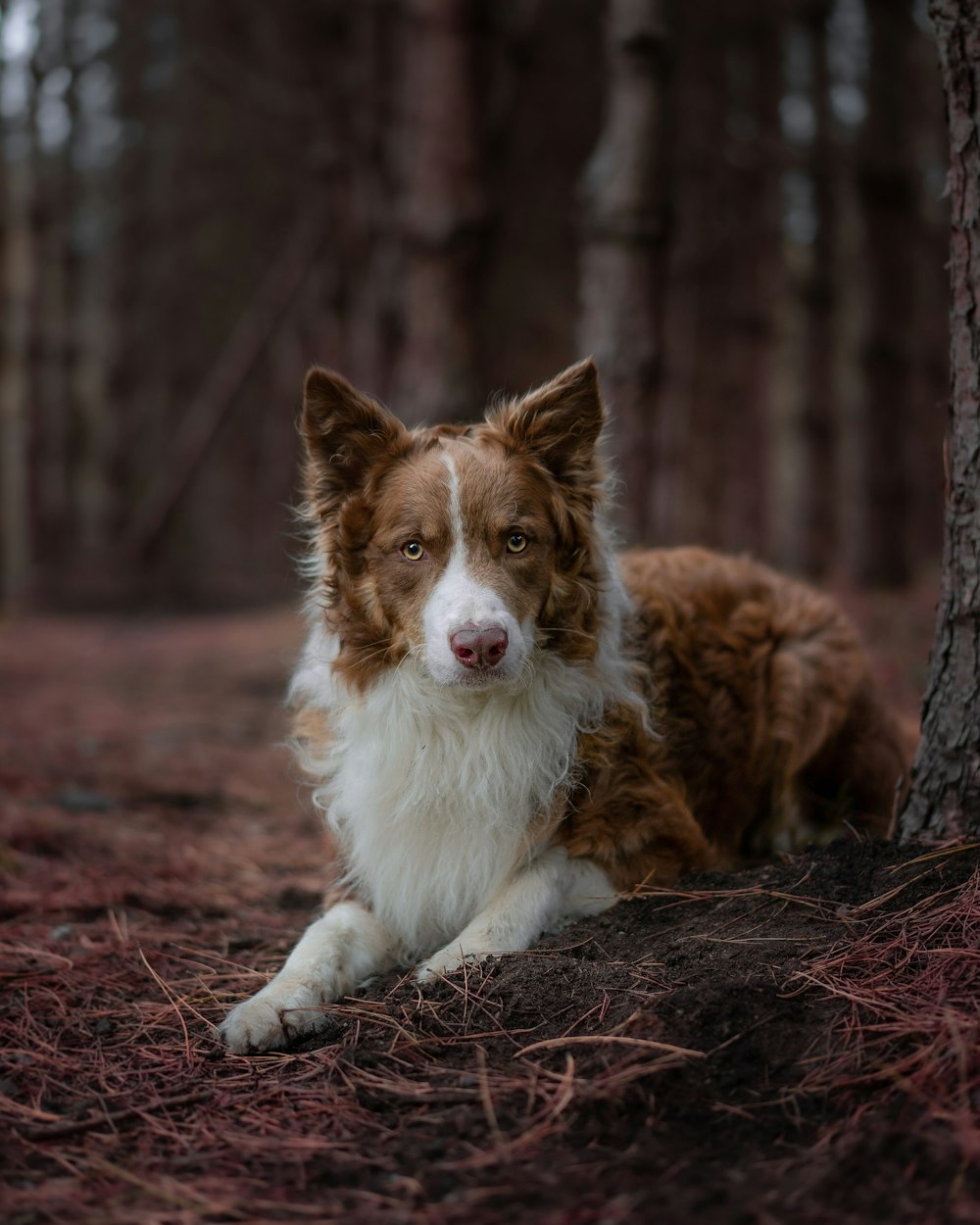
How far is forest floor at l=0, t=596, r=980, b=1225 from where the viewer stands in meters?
2.35

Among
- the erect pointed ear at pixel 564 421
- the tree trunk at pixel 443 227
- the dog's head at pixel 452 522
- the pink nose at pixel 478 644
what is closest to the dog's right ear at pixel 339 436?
the dog's head at pixel 452 522

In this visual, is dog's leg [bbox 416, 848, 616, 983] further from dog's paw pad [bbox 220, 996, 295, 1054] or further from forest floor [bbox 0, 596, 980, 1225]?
dog's paw pad [bbox 220, 996, 295, 1054]

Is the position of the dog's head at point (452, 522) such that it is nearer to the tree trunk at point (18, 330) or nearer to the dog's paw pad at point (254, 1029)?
the dog's paw pad at point (254, 1029)

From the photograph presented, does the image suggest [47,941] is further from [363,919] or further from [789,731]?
[789,731]

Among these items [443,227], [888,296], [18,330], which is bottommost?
[888,296]

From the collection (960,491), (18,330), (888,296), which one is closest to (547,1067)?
(960,491)

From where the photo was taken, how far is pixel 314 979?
3.55m

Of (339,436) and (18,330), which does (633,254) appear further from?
(18,330)

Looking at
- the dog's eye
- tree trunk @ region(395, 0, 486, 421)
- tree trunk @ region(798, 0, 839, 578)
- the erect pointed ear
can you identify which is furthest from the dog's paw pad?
tree trunk @ region(798, 0, 839, 578)

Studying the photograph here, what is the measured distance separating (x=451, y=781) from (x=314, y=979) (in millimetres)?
820

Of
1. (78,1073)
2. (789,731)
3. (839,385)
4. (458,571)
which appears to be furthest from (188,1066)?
(839,385)

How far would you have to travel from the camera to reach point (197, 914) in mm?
4688

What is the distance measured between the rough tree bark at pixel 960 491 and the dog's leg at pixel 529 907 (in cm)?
112

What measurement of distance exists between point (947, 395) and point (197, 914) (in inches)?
135
